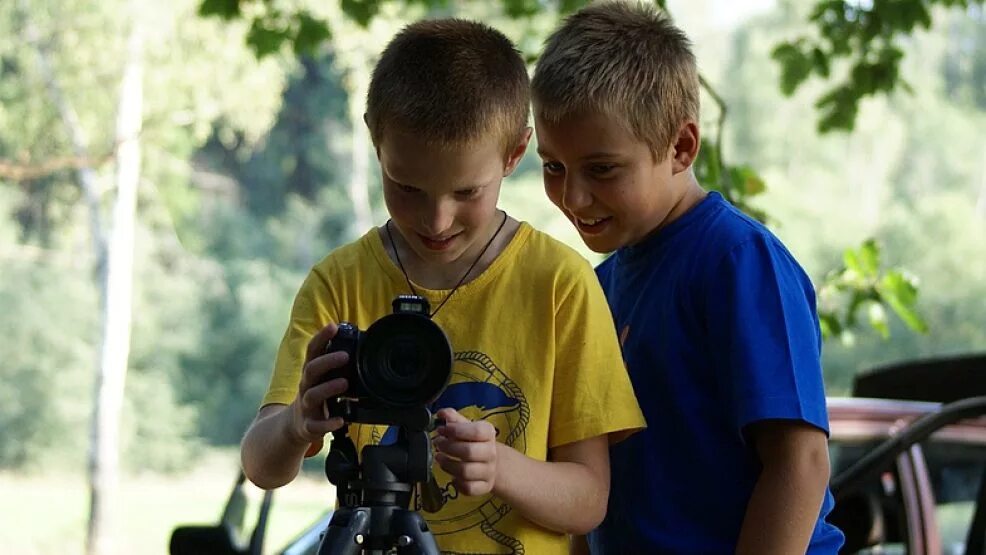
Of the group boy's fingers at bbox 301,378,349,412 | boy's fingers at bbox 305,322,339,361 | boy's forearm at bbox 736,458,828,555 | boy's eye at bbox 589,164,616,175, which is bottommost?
boy's forearm at bbox 736,458,828,555

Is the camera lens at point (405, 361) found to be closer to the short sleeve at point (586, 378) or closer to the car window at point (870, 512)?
the short sleeve at point (586, 378)

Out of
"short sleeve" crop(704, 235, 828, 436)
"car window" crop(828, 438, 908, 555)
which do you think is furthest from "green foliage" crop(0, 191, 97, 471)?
"short sleeve" crop(704, 235, 828, 436)

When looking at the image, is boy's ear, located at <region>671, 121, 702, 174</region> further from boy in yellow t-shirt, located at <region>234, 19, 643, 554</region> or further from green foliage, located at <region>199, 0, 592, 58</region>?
green foliage, located at <region>199, 0, 592, 58</region>

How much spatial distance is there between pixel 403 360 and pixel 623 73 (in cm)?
68

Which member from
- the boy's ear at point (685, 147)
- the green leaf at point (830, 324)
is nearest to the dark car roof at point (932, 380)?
the green leaf at point (830, 324)

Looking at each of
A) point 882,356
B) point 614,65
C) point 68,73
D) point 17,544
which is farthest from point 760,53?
point 614,65

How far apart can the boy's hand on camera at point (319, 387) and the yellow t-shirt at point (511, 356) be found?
215mm

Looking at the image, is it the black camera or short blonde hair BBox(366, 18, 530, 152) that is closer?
the black camera

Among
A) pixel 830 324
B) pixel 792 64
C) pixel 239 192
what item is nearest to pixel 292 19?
pixel 792 64

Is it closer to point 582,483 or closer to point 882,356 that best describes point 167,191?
point 882,356

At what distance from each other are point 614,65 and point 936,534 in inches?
96.7

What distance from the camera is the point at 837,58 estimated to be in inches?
249

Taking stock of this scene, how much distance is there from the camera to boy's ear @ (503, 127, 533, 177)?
75.5 inches

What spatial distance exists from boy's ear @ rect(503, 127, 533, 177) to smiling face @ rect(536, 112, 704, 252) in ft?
0.31
